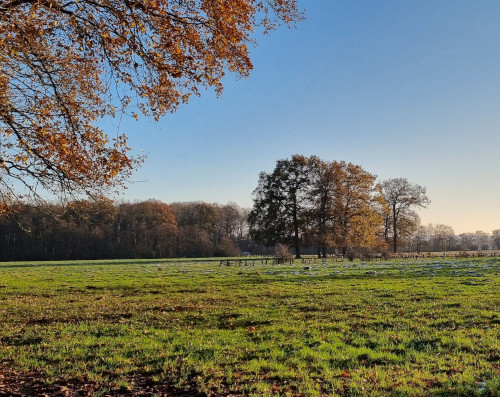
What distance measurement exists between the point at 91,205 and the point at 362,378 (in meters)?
10.1

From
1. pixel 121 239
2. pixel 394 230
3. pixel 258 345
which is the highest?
pixel 394 230

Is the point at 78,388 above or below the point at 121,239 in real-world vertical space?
below

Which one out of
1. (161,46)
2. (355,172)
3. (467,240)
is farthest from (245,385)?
(467,240)

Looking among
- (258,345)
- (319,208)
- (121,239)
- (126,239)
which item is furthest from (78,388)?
(121,239)

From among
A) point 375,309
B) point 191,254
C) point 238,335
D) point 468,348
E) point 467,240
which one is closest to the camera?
point 468,348

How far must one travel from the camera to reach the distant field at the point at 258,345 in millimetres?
5605

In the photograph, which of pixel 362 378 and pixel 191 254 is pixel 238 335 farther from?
pixel 191 254

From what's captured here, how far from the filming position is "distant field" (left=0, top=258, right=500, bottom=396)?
18.4ft

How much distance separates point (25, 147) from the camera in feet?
32.6

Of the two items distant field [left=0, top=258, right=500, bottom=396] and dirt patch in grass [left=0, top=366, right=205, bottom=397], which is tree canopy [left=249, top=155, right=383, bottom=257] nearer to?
distant field [left=0, top=258, right=500, bottom=396]

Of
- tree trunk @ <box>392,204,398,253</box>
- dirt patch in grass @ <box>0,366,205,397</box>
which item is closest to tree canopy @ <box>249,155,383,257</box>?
tree trunk @ <box>392,204,398,253</box>

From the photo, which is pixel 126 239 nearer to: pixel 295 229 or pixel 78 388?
pixel 295 229

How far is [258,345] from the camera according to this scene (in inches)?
308

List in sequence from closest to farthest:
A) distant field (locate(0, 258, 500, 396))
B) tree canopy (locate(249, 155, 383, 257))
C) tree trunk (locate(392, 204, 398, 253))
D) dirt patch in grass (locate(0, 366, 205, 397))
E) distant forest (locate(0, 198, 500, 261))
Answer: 1. dirt patch in grass (locate(0, 366, 205, 397))
2. distant field (locate(0, 258, 500, 396))
3. tree canopy (locate(249, 155, 383, 257))
4. tree trunk (locate(392, 204, 398, 253))
5. distant forest (locate(0, 198, 500, 261))
